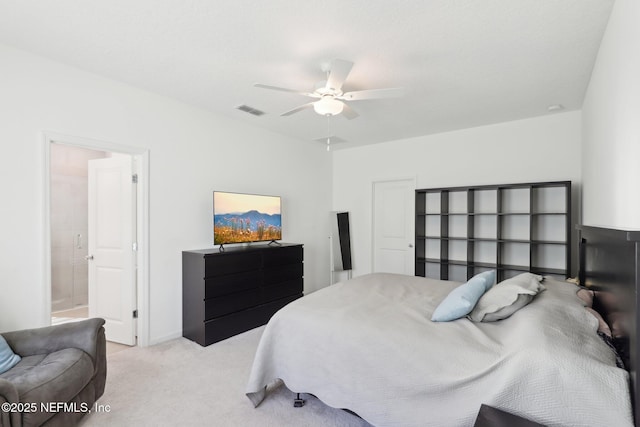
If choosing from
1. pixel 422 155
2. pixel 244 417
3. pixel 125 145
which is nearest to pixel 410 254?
pixel 422 155

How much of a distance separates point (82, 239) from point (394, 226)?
15.6 feet

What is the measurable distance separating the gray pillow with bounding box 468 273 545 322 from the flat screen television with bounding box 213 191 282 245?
2.74m

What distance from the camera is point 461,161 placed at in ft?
14.8

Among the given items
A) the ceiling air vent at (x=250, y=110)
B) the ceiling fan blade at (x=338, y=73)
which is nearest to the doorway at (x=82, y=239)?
the ceiling air vent at (x=250, y=110)

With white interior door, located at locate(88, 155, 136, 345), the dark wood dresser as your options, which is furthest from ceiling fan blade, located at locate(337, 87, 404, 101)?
white interior door, located at locate(88, 155, 136, 345)

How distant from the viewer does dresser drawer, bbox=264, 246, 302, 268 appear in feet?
13.0

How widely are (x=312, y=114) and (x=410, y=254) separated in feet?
8.85

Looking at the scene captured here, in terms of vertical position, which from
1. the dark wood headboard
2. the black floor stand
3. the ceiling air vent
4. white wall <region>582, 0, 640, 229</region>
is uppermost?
the ceiling air vent

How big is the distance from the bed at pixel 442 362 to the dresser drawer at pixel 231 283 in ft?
4.30

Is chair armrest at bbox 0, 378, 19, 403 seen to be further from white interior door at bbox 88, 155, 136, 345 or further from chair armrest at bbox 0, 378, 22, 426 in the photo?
white interior door at bbox 88, 155, 136, 345

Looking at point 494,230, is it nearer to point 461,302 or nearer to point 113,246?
point 461,302

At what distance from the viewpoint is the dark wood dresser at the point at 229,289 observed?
10.8 feet

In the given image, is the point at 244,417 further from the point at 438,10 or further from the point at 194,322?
the point at 438,10

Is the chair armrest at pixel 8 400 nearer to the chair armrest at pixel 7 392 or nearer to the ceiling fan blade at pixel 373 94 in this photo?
the chair armrest at pixel 7 392
